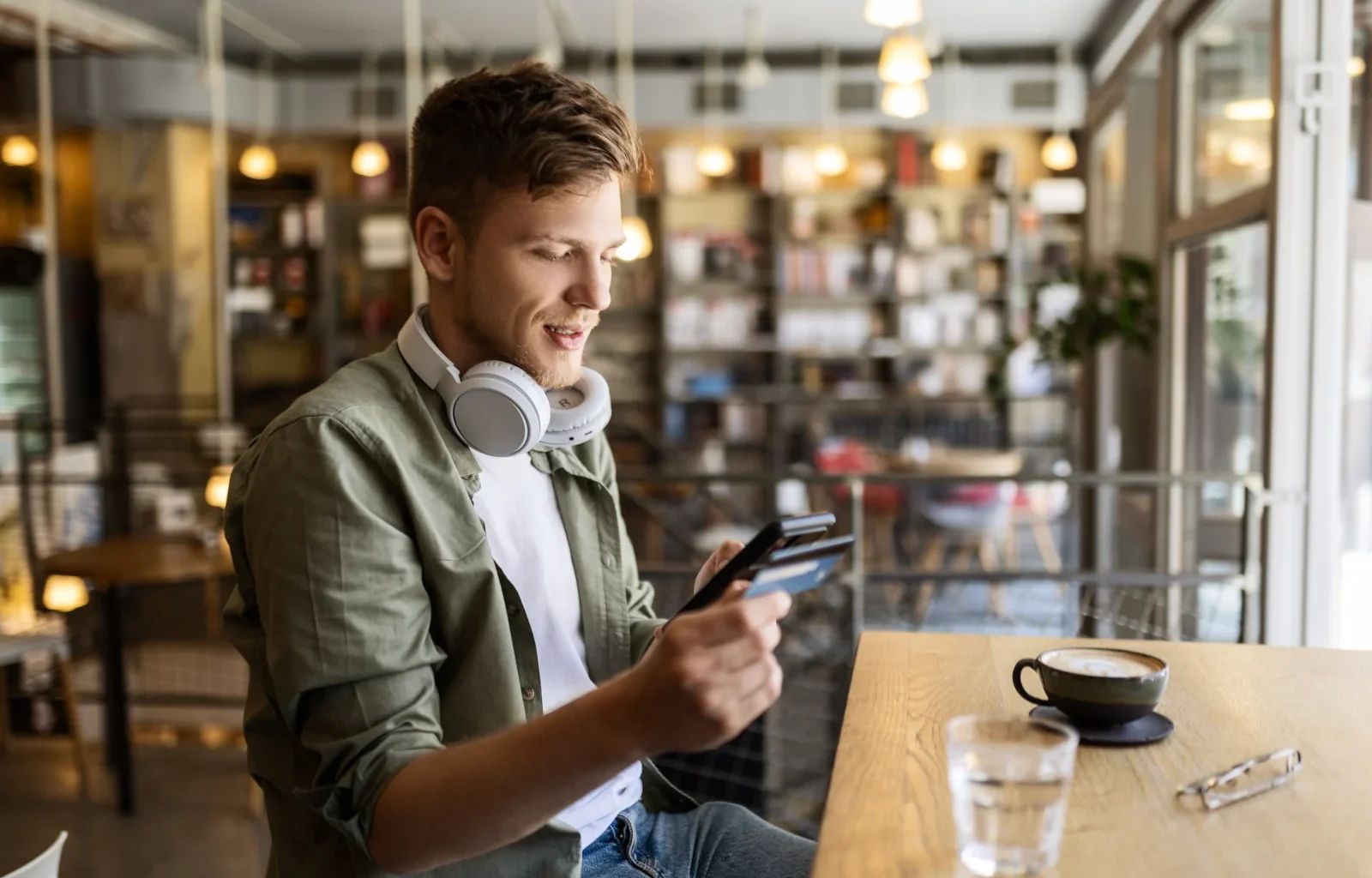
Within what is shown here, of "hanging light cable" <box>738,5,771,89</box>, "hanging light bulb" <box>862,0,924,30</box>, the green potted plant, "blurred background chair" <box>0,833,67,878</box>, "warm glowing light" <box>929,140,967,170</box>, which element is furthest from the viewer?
"warm glowing light" <box>929,140,967,170</box>

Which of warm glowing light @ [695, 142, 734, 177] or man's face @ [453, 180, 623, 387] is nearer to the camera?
man's face @ [453, 180, 623, 387]

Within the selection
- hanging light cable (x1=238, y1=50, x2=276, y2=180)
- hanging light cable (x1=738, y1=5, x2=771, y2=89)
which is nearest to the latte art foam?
hanging light cable (x1=738, y1=5, x2=771, y2=89)

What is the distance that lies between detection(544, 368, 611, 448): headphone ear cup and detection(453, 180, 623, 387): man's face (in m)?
0.05

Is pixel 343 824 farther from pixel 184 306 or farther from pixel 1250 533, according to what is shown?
pixel 184 306

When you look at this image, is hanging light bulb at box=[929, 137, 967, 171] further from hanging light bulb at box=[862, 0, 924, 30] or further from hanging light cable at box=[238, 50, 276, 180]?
hanging light cable at box=[238, 50, 276, 180]

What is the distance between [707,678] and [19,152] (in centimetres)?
899

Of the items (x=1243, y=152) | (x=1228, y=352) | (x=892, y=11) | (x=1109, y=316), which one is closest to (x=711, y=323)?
(x=1109, y=316)

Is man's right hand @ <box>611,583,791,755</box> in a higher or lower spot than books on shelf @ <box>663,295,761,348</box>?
lower

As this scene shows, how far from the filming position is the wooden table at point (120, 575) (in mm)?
3479

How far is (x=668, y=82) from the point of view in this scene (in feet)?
28.2

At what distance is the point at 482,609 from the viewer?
3.80 feet

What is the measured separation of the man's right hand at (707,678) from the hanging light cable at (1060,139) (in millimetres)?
7772

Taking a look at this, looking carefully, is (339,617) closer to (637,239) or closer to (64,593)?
(64,593)

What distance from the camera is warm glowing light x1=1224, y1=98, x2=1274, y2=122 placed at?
127 inches
